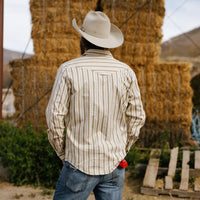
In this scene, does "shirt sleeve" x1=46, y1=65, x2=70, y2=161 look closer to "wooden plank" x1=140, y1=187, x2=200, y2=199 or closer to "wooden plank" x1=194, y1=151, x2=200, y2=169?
"wooden plank" x1=140, y1=187, x2=200, y2=199

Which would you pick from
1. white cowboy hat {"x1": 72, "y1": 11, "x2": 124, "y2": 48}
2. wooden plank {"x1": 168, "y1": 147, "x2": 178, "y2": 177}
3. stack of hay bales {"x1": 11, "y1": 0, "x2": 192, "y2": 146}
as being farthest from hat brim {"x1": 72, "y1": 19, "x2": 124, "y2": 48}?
stack of hay bales {"x1": 11, "y1": 0, "x2": 192, "y2": 146}

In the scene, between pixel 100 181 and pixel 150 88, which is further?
pixel 150 88

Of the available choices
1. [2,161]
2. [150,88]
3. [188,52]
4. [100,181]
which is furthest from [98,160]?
[188,52]

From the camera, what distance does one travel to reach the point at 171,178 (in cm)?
412

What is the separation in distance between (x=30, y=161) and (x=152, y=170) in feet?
5.50

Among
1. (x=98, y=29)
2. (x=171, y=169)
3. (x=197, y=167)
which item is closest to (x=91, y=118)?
(x=98, y=29)

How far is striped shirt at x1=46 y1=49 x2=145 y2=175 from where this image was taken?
1840 mm

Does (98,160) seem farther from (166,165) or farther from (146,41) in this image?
(146,41)

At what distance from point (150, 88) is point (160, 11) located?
136 centimetres

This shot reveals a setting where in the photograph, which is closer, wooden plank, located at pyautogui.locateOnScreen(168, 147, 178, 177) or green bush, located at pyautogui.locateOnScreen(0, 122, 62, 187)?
green bush, located at pyautogui.locateOnScreen(0, 122, 62, 187)

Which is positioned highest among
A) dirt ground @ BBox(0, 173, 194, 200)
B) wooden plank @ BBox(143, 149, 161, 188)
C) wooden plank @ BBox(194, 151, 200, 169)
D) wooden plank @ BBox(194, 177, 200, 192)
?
Answer: wooden plank @ BBox(194, 151, 200, 169)

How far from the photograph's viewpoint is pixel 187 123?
5.44 meters

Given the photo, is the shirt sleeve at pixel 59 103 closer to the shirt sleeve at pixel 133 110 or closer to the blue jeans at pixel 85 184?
the blue jeans at pixel 85 184

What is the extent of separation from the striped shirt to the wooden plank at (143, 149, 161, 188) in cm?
223
